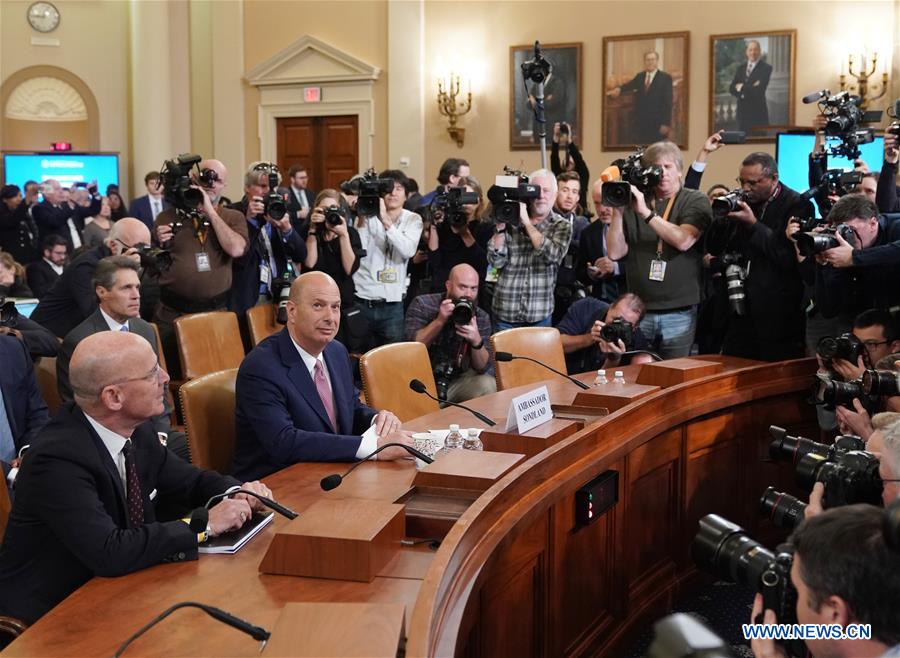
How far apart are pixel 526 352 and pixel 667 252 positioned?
0.80 m

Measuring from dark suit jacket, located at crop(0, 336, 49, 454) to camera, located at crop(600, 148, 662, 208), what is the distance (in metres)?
2.41

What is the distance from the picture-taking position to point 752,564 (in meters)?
1.66

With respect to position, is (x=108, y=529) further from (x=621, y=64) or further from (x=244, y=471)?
(x=621, y=64)

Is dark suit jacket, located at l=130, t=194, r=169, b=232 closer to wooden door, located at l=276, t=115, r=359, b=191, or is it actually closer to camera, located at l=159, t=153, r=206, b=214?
wooden door, located at l=276, t=115, r=359, b=191

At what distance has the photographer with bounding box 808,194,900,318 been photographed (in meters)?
3.72

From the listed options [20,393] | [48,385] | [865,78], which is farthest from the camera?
[865,78]

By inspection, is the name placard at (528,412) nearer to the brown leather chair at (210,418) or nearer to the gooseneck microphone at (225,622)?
the brown leather chair at (210,418)

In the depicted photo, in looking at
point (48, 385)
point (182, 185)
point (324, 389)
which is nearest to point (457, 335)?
point (324, 389)

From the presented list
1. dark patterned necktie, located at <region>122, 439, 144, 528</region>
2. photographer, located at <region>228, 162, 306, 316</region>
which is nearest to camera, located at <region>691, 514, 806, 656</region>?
dark patterned necktie, located at <region>122, 439, 144, 528</region>

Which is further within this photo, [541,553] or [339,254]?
[339,254]

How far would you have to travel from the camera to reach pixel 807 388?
13.0 feet

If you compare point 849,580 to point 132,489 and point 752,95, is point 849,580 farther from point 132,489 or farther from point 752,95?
point 752,95

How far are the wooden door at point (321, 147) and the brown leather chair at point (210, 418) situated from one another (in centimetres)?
780

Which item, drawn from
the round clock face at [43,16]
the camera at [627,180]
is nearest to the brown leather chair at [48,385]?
the camera at [627,180]
